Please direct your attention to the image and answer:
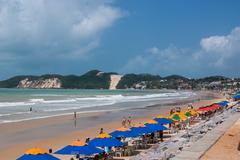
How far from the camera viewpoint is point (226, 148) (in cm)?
1284

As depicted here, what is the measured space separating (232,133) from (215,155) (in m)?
5.28

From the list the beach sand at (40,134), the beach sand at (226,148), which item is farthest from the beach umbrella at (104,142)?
the beach sand at (40,134)

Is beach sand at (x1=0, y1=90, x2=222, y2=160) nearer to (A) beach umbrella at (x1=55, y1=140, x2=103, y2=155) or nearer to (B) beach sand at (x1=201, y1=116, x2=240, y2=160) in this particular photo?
(A) beach umbrella at (x1=55, y1=140, x2=103, y2=155)

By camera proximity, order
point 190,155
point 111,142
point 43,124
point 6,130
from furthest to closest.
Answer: point 43,124 < point 6,130 < point 111,142 < point 190,155

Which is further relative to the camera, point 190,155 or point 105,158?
point 105,158

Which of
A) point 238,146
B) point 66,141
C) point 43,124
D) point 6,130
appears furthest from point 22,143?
point 238,146

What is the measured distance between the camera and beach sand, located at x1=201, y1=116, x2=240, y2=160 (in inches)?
444

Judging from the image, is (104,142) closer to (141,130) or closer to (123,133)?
(123,133)

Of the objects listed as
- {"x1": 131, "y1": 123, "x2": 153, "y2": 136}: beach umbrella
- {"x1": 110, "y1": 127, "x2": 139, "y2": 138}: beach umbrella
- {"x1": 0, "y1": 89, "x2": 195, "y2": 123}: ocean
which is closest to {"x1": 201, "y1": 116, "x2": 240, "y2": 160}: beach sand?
{"x1": 131, "y1": 123, "x2": 153, "y2": 136}: beach umbrella

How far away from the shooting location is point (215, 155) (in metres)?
11.3

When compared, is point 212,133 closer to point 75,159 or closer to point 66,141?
point 75,159

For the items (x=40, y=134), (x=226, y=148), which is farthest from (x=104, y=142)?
(x=40, y=134)

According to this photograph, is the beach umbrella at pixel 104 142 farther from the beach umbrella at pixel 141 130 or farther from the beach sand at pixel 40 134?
the beach sand at pixel 40 134

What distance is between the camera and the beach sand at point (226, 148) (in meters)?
11.3
